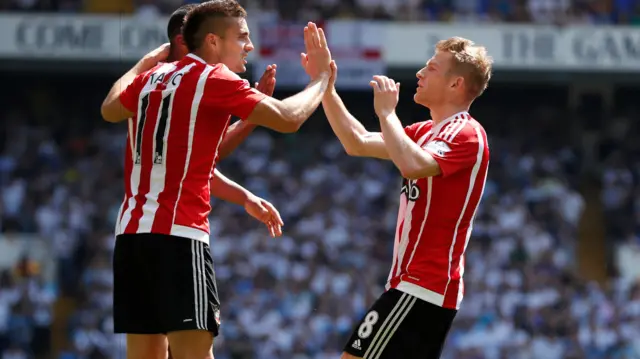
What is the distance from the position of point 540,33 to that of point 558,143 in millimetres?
2072

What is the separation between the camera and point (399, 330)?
5199mm

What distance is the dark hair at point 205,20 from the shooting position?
528cm

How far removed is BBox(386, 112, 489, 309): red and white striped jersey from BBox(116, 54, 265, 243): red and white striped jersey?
86 centimetres

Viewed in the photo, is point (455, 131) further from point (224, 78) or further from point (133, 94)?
point (133, 94)

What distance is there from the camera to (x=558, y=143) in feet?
66.1

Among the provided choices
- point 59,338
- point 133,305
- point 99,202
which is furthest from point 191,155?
point 99,202

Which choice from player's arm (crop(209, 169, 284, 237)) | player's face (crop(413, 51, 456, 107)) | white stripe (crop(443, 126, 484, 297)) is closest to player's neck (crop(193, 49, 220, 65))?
player's arm (crop(209, 169, 284, 237))

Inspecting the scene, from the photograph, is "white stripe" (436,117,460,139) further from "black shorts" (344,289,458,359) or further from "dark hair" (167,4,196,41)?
"dark hair" (167,4,196,41)

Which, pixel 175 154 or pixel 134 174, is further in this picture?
pixel 134 174

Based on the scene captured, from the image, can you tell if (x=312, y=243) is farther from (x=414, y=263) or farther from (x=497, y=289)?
(x=414, y=263)

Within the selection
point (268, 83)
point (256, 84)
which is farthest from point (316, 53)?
point (256, 84)

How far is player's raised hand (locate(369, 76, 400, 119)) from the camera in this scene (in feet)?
17.3

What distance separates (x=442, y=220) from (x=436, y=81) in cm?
67

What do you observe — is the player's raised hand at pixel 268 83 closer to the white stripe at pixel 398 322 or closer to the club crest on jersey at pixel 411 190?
the club crest on jersey at pixel 411 190
